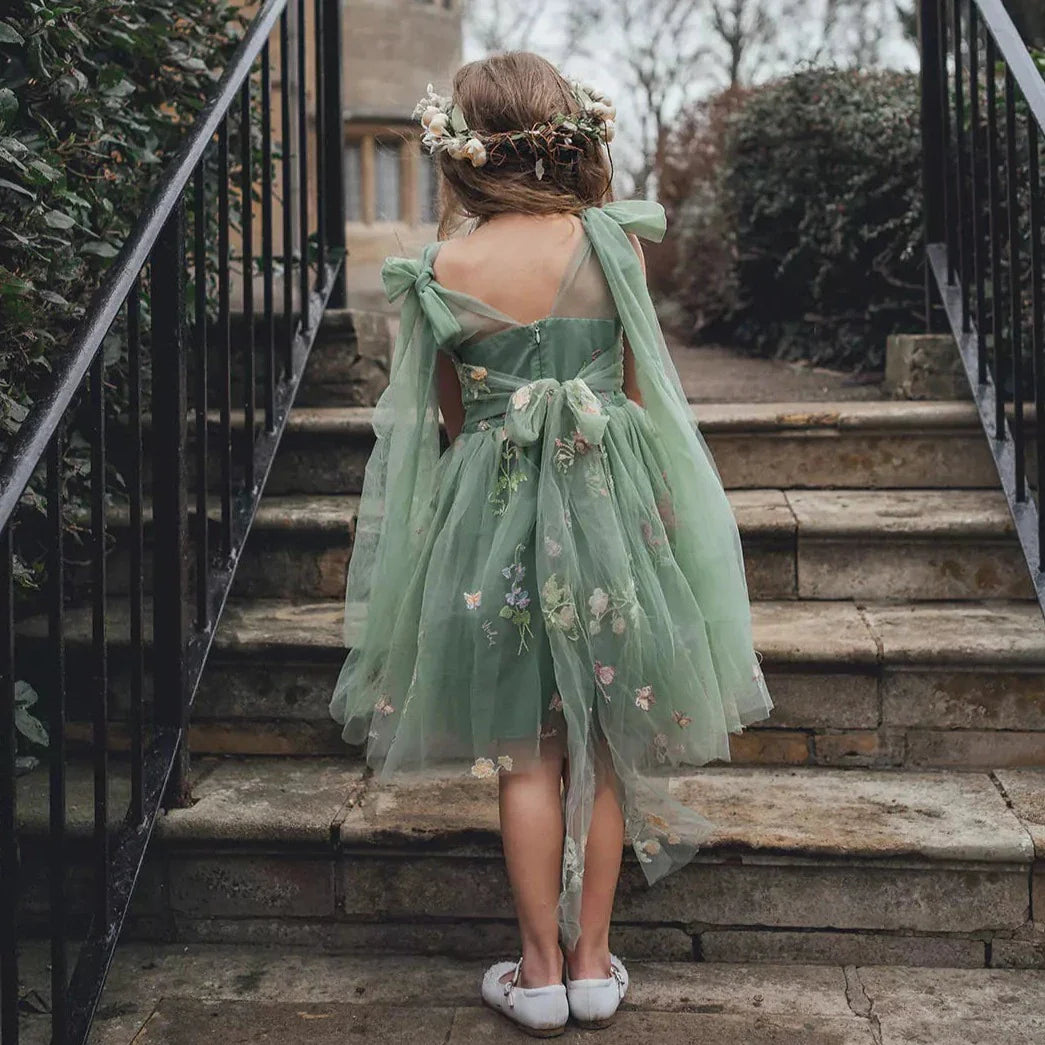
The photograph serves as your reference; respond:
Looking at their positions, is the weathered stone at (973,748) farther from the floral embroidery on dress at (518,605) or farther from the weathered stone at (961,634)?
the floral embroidery on dress at (518,605)

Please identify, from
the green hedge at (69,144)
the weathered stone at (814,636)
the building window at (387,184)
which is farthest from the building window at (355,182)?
the weathered stone at (814,636)

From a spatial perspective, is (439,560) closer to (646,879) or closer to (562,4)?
(646,879)

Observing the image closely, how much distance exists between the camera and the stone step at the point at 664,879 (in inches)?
89.4

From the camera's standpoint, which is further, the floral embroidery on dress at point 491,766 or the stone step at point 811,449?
the stone step at point 811,449

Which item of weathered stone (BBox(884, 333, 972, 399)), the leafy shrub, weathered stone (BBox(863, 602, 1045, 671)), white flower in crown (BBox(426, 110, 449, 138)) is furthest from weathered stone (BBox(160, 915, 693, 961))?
the leafy shrub

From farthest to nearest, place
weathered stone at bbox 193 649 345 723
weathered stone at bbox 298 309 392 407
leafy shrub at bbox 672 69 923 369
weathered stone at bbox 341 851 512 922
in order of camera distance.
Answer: leafy shrub at bbox 672 69 923 369 < weathered stone at bbox 298 309 392 407 < weathered stone at bbox 193 649 345 723 < weathered stone at bbox 341 851 512 922

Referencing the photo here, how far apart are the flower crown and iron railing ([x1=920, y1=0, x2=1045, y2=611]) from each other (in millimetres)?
1022

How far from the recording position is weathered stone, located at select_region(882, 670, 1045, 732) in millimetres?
2635

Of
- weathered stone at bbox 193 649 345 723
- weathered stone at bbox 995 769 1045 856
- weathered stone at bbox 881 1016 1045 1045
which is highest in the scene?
weathered stone at bbox 193 649 345 723

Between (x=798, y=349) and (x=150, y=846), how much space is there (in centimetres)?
394

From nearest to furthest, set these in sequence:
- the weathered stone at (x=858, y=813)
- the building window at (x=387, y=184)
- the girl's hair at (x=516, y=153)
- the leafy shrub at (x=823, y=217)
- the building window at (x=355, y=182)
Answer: the girl's hair at (x=516, y=153)
the weathered stone at (x=858, y=813)
the leafy shrub at (x=823, y=217)
the building window at (x=355, y=182)
the building window at (x=387, y=184)

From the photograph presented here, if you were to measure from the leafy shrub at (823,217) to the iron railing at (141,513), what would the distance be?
2408 mm

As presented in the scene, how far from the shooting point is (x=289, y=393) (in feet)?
10.4

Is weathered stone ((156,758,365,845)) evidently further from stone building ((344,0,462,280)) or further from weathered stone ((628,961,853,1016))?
stone building ((344,0,462,280))
